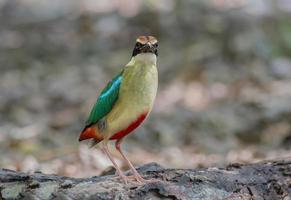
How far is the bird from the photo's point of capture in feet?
14.6

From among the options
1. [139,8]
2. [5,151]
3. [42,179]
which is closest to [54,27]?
[139,8]

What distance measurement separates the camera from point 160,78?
11156 mm

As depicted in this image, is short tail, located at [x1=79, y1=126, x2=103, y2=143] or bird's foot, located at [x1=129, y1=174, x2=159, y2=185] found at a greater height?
short tail, located at [x1=79, y1=126, x2=103, y2=143]

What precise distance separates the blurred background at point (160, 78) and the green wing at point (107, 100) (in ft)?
7.58

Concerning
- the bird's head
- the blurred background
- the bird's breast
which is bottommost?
the bird's breast

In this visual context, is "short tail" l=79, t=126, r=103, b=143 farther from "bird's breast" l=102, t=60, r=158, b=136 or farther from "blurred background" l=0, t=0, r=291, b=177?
"blurred background" l=0, t=0, r=291, b=177

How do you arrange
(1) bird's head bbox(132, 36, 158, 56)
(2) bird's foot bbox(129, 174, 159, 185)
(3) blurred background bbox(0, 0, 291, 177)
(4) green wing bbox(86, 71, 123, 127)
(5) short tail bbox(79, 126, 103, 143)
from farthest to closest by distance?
(3) blurred background bbox(0, 0, 291, 177)
(5) short tail bbox(79, 126, 103, 143)
(4) green wing bbox(86, 71, 123, 127)
(1) bird's head bbox(132, 36, 158, 56)
(2) bird's foot bbox(129, 174, 159, 185)

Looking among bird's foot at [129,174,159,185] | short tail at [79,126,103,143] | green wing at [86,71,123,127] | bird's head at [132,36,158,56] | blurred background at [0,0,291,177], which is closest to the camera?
bird's foot at [129,174,159,185]

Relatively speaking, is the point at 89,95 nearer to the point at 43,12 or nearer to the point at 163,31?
the point at 163,31

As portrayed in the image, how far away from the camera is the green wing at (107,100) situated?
4570 mm

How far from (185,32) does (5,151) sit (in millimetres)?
5702

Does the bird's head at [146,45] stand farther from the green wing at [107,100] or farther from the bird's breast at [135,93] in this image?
the green wing at [107,100]

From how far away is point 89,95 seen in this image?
10617 mm

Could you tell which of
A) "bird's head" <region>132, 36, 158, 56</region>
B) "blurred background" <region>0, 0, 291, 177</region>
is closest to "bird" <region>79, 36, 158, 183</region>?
"bird's head" <region>132, 36, 158, 56</region>
